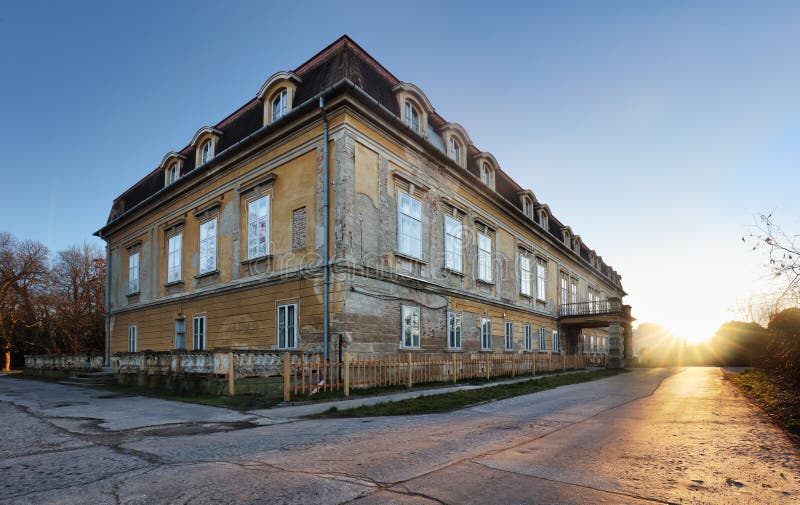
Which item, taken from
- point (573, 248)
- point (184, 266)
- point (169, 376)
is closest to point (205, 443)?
point (169, 376)

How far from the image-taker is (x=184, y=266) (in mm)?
22453

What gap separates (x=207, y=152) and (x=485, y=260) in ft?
45.0

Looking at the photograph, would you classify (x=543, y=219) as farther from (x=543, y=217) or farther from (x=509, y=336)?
(x=509, y=336)

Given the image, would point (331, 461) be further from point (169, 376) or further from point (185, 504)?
point (169, 376)

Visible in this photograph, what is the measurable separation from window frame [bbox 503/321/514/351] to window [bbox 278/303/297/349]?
12888 millimetres

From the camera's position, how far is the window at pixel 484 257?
917 inches

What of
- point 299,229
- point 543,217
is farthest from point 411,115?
point 543,217

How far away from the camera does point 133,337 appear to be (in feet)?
86.6

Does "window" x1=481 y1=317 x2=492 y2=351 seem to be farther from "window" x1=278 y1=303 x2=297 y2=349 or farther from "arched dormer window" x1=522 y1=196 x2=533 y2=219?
"window" x1=278 y1=303 x2=297 y2=349

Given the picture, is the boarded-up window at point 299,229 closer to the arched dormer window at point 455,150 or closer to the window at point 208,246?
the window at point 208,246

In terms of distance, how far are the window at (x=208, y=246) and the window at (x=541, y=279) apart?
19.3 metres

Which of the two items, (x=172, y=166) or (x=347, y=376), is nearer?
(x=347, y=376)

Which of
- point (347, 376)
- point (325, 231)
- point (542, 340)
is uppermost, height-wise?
point (325, 231)

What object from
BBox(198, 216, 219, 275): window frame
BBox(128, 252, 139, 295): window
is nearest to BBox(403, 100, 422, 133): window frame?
BBox(198, 216, 219, 275): window frame
